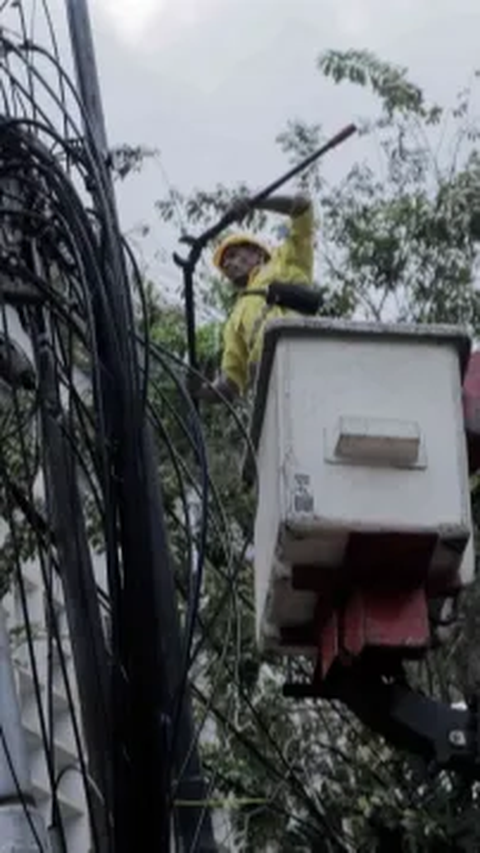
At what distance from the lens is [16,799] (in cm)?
367

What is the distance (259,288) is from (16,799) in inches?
113

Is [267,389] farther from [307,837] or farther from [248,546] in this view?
[307,837]

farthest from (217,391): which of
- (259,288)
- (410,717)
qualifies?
(410,717)

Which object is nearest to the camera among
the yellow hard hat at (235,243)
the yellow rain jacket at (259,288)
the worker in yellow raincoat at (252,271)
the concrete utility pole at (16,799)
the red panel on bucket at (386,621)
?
the red panel on bucket at (386,621)

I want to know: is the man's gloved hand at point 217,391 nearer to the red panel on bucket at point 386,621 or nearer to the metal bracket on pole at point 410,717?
the metal bracket on pole at point 410,717

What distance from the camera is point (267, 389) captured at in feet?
12.7

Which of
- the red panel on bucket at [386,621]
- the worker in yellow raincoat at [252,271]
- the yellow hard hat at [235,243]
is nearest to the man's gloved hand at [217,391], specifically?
the worker in yellow raincoat at [252,271]

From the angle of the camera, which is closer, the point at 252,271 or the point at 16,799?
the point at 16,799

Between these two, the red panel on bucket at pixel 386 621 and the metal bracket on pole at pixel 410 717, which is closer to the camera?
the red panel on bucket at pixel 386 621

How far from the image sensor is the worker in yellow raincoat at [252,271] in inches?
239

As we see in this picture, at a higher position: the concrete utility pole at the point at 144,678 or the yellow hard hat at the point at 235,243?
the yellow hard hat at the point at 235,243

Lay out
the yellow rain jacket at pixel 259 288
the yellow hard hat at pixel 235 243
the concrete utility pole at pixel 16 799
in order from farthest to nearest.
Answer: the yellow hard hat at pixel 235 243, the yellow rain jacket at pixel 259 288, the concrete utility pole at pixel 16 799

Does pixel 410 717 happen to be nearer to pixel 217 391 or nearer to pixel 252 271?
pixel 217 391

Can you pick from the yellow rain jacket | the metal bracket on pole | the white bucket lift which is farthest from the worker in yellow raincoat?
the metal bracket on pole
